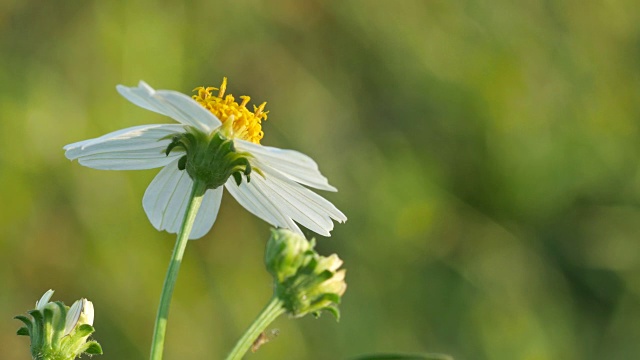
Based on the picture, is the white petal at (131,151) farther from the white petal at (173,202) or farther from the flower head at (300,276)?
the flower head at (300,276)

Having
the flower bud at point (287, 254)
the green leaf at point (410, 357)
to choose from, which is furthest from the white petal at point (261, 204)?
the green leaf at point (410, 357)

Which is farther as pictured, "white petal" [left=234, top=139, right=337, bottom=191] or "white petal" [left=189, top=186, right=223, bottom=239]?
"white petal" [left=189, top=186, right=223, bottom=239]

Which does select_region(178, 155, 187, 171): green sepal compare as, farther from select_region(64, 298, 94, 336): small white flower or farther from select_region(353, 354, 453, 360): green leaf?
select_region(353, 354, 453, 360): green leaf

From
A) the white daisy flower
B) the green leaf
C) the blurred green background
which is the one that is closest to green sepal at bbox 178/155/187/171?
the white daisy flower

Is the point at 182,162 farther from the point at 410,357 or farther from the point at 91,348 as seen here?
the point at 410,357

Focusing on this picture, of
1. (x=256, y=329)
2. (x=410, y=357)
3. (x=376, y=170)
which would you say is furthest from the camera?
(x=376, y=170)

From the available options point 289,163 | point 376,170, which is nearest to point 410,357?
point 289,163
